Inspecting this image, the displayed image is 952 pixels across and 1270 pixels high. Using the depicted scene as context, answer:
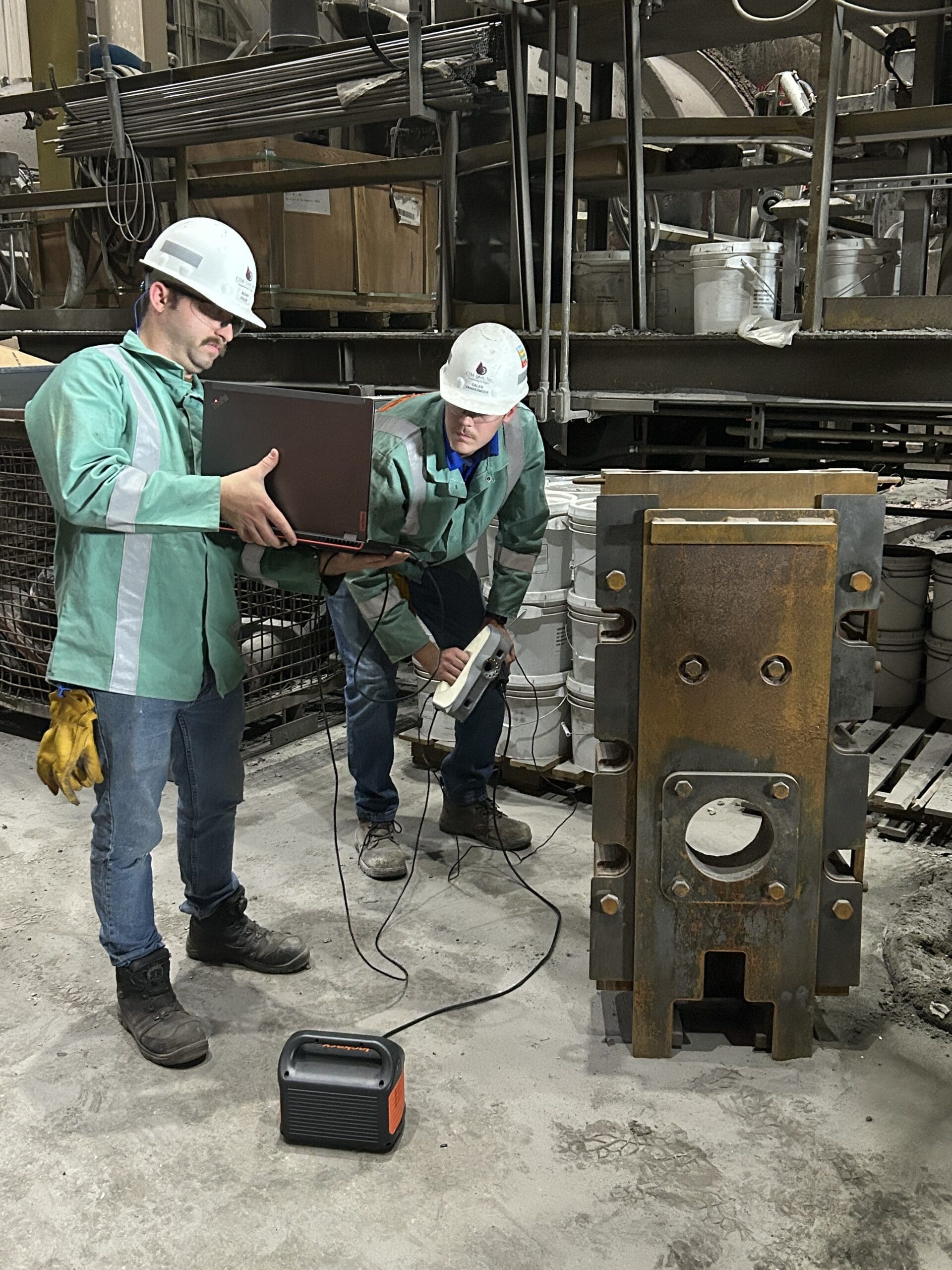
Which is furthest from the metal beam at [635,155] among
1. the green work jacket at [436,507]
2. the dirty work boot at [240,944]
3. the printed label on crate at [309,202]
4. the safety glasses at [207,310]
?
the dirty work boot at [240,944]

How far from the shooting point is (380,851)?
3719 millimetres

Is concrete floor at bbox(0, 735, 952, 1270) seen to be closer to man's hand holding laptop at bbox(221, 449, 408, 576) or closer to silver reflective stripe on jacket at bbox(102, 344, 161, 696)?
silver reflective stripe on jacket at bbox(102, 344, 161, 696)

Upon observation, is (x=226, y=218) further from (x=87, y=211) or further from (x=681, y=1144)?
(x=681, y=1144)

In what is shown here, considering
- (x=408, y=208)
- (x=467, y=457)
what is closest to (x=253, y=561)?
(x=467, y=457)

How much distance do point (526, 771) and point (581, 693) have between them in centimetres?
44

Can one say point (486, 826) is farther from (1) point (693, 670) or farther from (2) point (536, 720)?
(1) point (693, 670)

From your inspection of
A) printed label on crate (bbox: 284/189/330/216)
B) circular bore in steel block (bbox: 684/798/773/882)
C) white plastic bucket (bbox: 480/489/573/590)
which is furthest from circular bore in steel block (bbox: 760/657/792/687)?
printed label on crate (bbox: 284/189/330/216)

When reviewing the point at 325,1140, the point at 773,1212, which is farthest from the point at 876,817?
the point at 325,1140

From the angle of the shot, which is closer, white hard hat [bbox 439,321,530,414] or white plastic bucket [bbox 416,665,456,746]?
white hard hat [bbox 439,321,530,414]

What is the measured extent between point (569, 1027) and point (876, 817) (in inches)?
69.7

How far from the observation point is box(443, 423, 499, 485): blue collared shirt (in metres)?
3.21

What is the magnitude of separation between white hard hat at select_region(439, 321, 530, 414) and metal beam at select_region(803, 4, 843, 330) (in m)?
1.44

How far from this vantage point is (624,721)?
8.54 ft

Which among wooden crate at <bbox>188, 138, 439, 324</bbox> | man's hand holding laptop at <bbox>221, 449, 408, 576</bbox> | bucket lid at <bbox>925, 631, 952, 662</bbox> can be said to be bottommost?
bucket lid at <bbox>925, 631, 952, 662</bbox>
